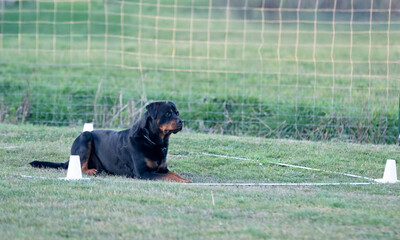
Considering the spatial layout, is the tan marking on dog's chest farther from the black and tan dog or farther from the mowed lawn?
the mowed lawn

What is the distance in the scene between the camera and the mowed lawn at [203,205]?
392 centimetres

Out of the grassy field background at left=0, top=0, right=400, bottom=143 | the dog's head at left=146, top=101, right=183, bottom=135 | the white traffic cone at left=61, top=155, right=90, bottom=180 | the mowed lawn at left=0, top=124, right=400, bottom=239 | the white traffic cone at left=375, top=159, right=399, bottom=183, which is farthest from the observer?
the grassy field background at left=0, top=0, right=400, bottom=143

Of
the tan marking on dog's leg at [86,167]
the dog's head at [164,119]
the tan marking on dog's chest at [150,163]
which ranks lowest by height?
the tan marking on dog's leg at [86,167]

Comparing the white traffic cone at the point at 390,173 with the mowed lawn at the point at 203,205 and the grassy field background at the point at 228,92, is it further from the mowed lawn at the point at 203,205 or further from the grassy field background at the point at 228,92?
the grassy field background at the point at 228,92

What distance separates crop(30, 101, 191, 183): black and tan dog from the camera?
6.39m

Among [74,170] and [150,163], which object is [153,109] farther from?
[74,170]

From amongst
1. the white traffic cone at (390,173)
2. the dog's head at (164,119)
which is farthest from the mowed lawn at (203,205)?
the dog's head at (164,119)

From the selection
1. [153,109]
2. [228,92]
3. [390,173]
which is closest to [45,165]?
[153,109]

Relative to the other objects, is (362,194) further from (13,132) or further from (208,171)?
(13,132)

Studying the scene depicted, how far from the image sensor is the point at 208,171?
6.95 metres

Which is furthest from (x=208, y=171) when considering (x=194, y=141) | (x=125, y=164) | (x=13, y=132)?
(x=13, y=132)

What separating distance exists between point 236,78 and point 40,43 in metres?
8.37

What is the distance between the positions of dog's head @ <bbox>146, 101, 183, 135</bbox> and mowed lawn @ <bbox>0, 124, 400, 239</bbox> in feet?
2.18

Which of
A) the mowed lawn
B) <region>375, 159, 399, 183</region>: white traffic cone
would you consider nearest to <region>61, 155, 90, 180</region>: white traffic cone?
the mowed lawn
